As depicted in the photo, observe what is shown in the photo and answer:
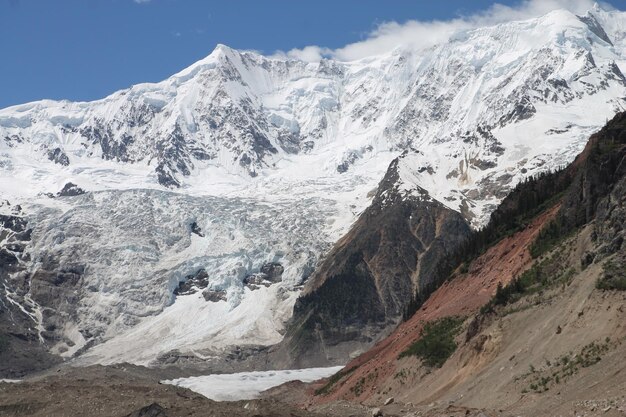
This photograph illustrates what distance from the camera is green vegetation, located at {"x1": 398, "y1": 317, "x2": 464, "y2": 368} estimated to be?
70.8 meters

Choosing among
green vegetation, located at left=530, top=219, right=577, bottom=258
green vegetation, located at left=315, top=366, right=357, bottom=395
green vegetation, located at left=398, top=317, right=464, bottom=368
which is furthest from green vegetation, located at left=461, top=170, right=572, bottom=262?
green vegetation, located at left=398, top=317, right=464, bottom=368

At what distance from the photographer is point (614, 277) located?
49500mm

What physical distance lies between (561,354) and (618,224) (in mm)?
11181

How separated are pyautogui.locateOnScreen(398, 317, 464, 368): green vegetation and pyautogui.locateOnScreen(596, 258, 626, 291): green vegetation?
20829 mm

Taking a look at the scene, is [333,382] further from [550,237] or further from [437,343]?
[550,237]

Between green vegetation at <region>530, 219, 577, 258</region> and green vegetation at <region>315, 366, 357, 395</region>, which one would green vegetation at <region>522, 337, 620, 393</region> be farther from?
green vegetation at <region>315, 366, 357, 395</region>

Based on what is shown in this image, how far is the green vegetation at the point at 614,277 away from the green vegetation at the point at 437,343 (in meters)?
20.8

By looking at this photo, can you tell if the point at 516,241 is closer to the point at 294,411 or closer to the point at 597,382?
the point at 294,411

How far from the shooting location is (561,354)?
48469 millimetres

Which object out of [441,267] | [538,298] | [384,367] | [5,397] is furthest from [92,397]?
[441,267]

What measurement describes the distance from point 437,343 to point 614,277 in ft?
83.3

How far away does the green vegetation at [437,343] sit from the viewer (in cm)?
7081

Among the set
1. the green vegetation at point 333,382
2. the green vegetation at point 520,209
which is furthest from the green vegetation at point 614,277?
the green vegetation at point 333,382

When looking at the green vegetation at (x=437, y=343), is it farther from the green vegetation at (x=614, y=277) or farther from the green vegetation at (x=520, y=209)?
the green vegetation at (x=614, y=277)
